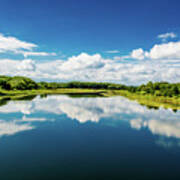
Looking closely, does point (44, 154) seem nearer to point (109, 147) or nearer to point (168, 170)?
point (109, 147)

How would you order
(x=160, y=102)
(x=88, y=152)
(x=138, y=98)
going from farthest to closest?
1. (x=138, y=98)
2. (x=160, y=102)
3. (x=88, y=152)

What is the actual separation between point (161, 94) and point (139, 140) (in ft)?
264

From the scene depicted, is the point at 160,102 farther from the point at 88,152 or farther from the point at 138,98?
the point at 88,152

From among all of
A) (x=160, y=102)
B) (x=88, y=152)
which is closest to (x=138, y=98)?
(x=160, y=102)

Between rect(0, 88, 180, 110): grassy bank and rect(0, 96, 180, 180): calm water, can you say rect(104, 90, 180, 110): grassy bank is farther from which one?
rect(0, 96, 180, 180): calm water

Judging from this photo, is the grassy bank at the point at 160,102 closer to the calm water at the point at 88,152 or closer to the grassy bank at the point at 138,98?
the grassy bank at the point at 138,98

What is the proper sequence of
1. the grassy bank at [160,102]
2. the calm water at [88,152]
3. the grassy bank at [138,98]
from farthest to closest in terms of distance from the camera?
the grassy bank at [138,98] → the grassy bank at [160,102] → the calm water at [88,152]

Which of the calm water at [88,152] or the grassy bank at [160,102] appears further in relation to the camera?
the grassy bank at [160,102]

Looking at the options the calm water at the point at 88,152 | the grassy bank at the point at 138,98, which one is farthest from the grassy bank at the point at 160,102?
the calm water at the point at 88,152

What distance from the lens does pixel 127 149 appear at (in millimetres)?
20969

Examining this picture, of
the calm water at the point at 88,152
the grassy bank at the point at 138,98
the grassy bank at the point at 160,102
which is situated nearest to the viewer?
the calm water at the point at 88,152

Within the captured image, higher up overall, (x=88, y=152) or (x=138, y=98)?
(x=138, y=98)

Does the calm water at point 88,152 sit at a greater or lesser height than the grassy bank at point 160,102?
lesser

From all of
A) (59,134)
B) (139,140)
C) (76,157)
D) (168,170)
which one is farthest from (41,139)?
(168,170)
